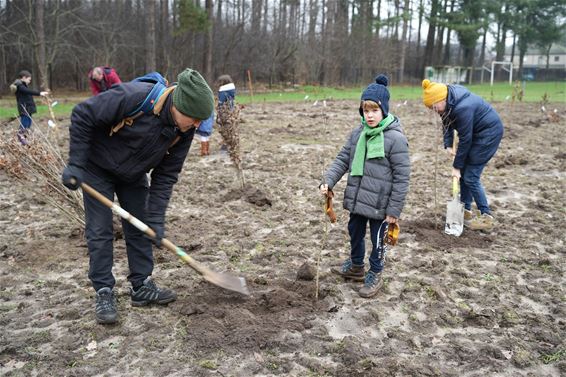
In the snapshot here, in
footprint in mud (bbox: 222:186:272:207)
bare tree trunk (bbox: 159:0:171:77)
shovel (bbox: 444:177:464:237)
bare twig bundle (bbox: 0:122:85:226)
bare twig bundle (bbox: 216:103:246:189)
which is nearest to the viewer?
bare twig bundle (bbox: 0:122:85:226)

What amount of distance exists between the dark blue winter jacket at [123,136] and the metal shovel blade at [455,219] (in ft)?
10.1

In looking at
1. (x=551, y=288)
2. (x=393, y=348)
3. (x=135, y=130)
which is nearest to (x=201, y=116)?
(x=135, y=130)

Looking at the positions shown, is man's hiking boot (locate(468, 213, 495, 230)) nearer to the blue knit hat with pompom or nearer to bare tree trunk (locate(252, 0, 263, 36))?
the blue knit hat with pompom

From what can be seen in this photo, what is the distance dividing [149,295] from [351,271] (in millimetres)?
1672

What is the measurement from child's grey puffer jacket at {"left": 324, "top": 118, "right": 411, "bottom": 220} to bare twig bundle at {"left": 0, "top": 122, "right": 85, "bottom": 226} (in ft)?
8.50

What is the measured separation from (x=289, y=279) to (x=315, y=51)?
99.3 ft

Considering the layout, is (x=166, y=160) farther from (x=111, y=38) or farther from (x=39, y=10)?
(x=111, y=38)

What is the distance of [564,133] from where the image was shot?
1214 centimetres

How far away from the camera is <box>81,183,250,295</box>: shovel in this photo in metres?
3.15

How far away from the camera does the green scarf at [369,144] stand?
3.69 metres

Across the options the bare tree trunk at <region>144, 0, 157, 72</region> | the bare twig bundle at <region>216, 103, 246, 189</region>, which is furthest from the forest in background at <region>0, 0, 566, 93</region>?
the bare twig bundle at <region>216, 103, 246, 189</region>

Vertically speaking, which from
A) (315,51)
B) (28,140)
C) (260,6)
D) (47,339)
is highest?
(260,6)

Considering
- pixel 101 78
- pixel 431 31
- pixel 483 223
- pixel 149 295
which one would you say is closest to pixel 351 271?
pixel 149 295

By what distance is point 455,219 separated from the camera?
529cm
